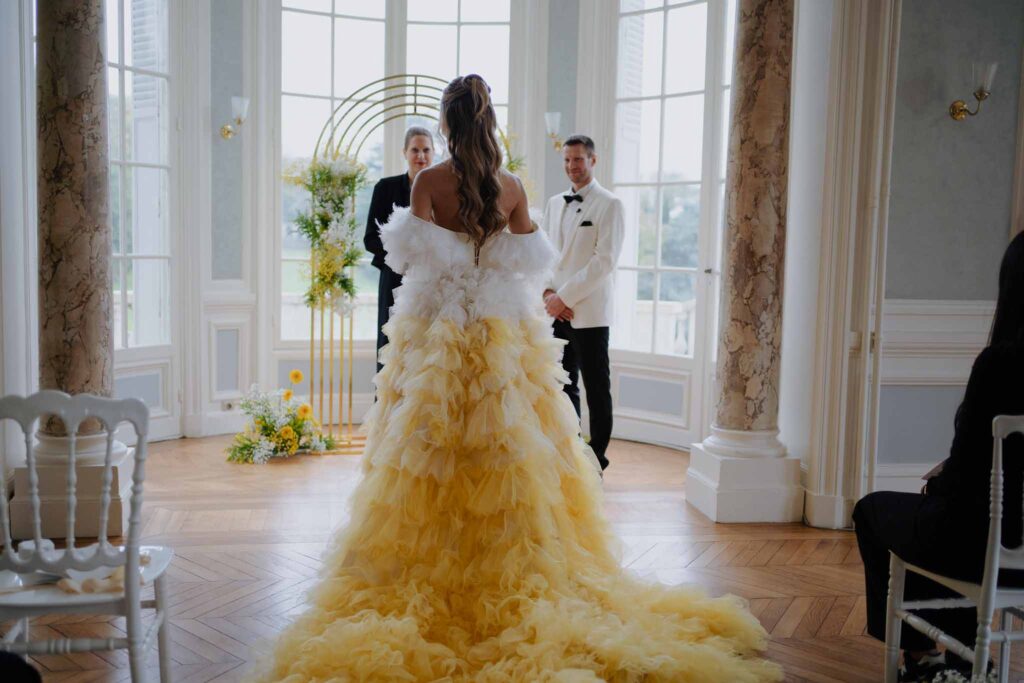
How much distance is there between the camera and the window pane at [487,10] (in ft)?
21.8

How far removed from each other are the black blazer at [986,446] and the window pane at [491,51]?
4.93 meters

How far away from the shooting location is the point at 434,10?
6668 millimetres

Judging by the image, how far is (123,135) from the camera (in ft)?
18.5

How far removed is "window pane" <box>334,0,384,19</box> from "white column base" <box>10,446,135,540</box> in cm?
398

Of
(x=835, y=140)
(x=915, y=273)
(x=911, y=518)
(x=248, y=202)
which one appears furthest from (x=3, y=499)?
(x=248, y=202)

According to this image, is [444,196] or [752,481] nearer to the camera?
[444,196]

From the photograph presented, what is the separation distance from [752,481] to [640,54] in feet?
10.8

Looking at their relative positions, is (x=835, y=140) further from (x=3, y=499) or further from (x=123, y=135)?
(x=123, y=135)

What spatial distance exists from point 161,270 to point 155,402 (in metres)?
0.87

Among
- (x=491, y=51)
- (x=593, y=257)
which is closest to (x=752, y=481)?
(x=593, y=257)

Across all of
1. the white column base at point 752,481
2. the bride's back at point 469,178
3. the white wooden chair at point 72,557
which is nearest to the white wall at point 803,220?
the white column base at point 752,481

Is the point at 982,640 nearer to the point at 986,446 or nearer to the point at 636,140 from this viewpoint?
the point at 986,446

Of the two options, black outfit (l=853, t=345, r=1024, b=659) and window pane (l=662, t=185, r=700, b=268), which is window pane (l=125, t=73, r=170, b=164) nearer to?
window pane (l=662, t=185, r=700, b=268)

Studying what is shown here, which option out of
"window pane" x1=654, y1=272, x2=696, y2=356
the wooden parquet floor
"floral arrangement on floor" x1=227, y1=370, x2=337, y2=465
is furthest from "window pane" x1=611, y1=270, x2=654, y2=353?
"floral arrangement on floor" x1=227, y1=370, x2=337, y2=465
